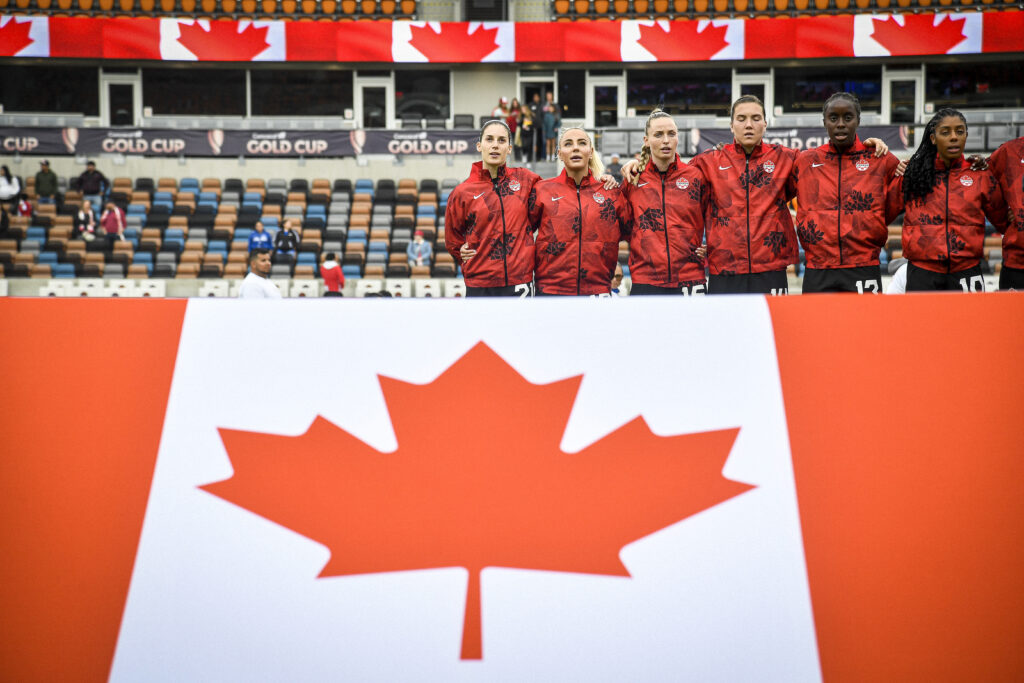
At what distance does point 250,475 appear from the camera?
6.82 ft

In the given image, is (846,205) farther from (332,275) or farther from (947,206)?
(332,275)

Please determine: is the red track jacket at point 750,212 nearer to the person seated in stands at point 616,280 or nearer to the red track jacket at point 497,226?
the person seated in stands at point 616,280

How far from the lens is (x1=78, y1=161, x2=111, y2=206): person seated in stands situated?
1645 centimetres

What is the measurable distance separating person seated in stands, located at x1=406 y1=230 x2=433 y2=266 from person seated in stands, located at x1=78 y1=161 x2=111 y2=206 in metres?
7.10

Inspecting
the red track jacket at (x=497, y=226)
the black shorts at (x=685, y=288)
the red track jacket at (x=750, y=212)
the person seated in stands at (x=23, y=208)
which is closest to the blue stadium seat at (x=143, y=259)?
the person seated in stands at (x=23, y=208)

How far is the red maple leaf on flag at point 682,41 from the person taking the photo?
61.6 ft

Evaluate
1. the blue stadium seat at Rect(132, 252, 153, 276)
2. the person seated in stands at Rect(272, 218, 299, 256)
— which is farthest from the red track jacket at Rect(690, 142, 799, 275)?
the blue stadium seat at Rect(132, 252, 153, 276)

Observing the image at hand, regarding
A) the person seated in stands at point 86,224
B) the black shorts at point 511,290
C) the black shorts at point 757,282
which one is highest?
the person seated in stands at point 86,224

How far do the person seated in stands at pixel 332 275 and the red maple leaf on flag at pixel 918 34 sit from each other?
13.8 metres

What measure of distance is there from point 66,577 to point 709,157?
10.8ft

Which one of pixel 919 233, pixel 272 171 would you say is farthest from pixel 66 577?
pixel 272 171

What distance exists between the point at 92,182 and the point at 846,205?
54.0ft

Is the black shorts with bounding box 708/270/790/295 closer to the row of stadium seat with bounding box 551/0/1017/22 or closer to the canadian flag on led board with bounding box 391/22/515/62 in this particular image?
the canadian flag on led board with bounding box 391/22/515/62

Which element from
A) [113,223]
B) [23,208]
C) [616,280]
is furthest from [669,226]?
[23,208]
